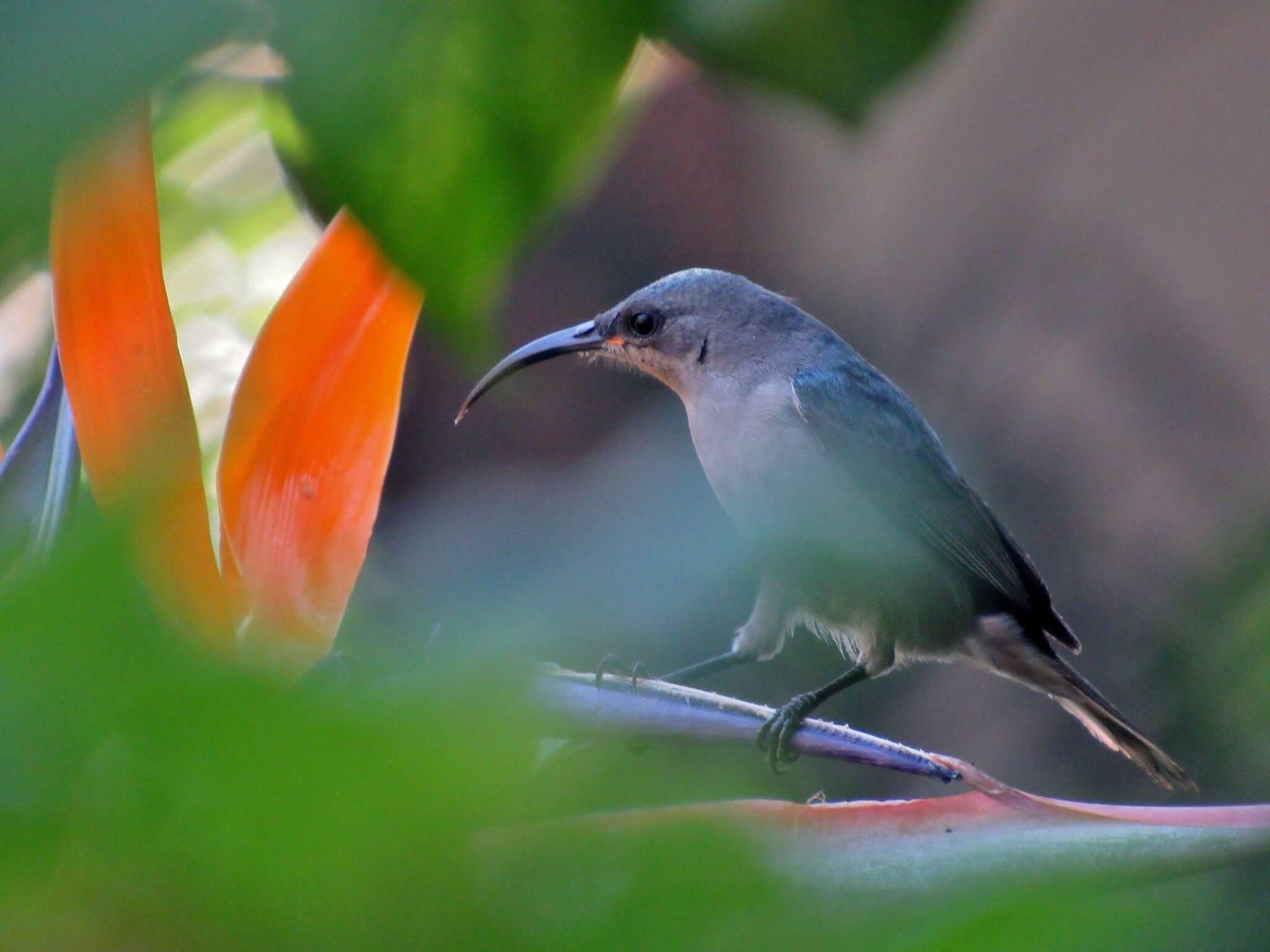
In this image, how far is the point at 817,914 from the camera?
0.66ft

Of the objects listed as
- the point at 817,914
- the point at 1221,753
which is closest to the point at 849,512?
the point at 1221,753

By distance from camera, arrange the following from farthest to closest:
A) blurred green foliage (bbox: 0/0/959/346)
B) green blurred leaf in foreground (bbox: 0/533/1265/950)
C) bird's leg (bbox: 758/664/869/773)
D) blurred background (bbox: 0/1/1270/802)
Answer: blurred background (bbox: 0/1/1270/802) → bird's leg (bbox: 758/664/869/773) → blurred green foliage (bbox: 0/0/959/346) → green blurred leaf in foreground (bbox: 0/533/1265/950)

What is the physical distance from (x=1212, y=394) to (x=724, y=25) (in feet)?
10.3

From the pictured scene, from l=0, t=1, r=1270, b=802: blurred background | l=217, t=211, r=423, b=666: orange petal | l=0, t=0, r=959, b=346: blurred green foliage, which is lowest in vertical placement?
l=0, t=1, r=1270, b=802: blurred background

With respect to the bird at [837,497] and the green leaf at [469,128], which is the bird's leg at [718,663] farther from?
the green leaf at [469,128]

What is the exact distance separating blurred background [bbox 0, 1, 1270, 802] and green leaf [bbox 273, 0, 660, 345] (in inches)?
24.0

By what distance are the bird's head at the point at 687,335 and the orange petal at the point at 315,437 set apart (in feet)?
2.87

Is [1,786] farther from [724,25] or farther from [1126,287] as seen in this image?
[1126,287]

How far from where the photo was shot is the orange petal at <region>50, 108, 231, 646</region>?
0.40m

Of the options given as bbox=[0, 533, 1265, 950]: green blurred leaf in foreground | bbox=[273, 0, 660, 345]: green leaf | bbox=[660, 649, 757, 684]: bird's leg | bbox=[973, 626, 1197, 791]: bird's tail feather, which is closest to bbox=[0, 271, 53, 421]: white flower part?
bbox=[273, 0, 660, 345]: green leaf

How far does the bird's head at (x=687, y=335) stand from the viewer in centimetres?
141

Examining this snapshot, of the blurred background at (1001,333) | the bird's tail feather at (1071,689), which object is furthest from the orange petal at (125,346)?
the bird's tail feather at (1071,689)

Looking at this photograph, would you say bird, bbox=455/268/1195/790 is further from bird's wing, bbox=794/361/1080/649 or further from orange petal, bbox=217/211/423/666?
orange petal, bbox=217/211/423/666

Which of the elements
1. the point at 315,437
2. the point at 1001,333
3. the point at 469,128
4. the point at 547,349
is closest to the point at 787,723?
the point at 315,437
